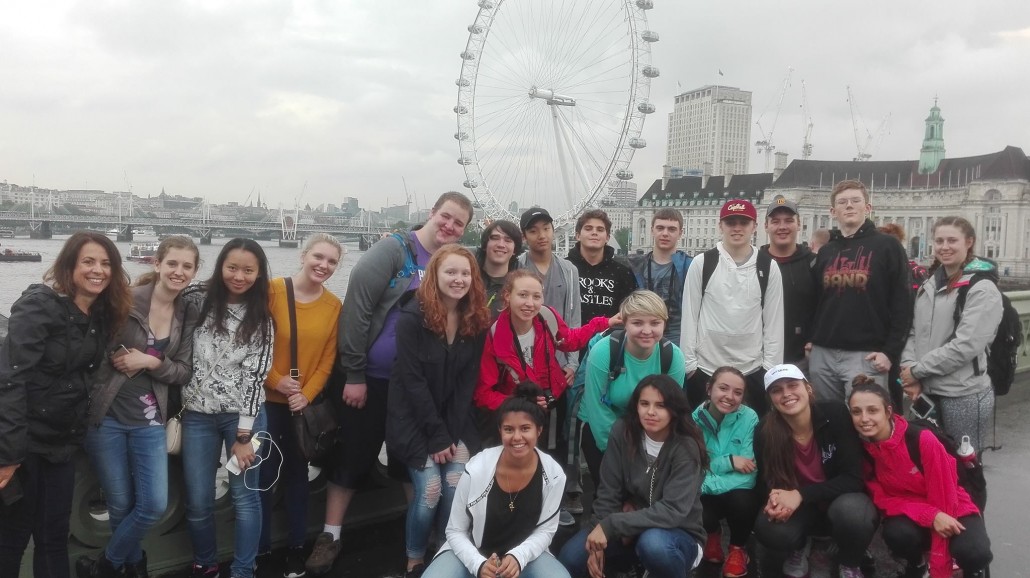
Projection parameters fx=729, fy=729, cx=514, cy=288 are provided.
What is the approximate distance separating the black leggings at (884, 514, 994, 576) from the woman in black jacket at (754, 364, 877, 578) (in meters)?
0.09

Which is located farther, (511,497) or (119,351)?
(511,497)

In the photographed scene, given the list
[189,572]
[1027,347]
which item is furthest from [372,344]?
[1027,347]

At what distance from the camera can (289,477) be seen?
3.28 m

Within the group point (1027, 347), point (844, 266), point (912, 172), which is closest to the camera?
point (844, 266)

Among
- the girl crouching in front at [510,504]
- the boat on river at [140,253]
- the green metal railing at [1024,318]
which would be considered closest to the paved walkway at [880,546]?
the girl crouching in front at [510,504]

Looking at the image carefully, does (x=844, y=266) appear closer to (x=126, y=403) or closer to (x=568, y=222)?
(x=126, y=403)

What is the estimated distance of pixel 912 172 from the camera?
88938 millimetres

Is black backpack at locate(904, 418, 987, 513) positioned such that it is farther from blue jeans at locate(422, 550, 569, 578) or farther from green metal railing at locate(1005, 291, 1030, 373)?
green metal railing at locate(1005, 291, 1030, 373)

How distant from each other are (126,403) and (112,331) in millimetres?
290

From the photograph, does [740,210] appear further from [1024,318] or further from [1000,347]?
[1024,318]

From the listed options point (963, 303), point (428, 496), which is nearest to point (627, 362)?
point (428, 496)

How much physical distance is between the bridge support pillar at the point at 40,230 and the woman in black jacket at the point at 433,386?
164 feet

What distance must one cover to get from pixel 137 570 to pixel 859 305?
3607 millimetres

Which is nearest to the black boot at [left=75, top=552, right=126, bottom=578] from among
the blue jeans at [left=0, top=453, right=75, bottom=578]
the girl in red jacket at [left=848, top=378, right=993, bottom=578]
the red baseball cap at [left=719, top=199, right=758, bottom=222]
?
the blue jeans at [left=0, top=453, right=75, bottom=578]
